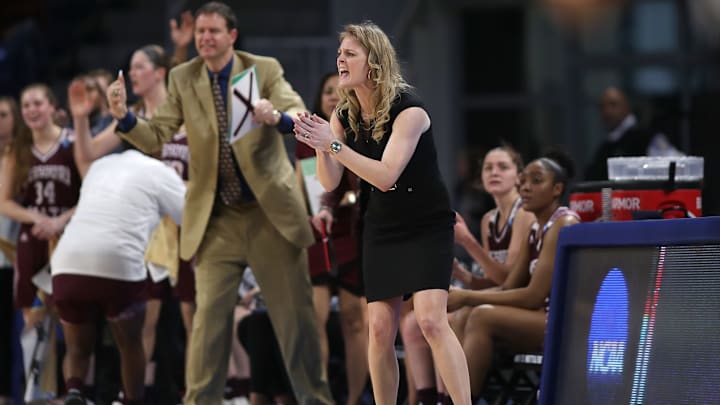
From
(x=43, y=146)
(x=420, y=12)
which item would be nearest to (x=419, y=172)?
(x=43, y=146)

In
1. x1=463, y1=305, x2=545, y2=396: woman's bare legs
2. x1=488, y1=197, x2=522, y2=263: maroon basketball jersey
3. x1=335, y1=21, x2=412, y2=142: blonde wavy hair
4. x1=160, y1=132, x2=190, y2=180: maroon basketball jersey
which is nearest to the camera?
x1=335, y1=21, x2=412, y2=142: blonde wavy hair

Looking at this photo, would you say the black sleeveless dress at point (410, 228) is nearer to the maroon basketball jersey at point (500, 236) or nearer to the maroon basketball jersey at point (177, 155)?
the maroon basketball jersey at point (500, 236)

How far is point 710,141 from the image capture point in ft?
27.0

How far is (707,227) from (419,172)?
4.91 ft

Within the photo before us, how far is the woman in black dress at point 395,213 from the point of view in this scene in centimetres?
519

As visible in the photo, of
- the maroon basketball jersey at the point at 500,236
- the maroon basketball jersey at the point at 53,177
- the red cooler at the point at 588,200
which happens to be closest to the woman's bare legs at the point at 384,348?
the red cooler at the point at 588,200

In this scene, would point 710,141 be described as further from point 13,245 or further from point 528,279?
point 13,245

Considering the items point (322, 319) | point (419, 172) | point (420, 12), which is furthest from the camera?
point (420, 12)

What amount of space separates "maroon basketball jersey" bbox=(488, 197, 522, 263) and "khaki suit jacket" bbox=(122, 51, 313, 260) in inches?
37.5

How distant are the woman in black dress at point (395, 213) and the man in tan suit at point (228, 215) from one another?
1.30 metres

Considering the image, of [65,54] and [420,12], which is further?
[420,12]

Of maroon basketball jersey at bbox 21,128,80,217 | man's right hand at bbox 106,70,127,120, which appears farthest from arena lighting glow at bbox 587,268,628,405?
maroon basketball jersey at bbox 21,128,80,217

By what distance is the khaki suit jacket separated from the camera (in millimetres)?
6598

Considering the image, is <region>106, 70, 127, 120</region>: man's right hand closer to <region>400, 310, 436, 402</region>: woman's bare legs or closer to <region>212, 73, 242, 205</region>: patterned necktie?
<region>212, 73, 242, 205</region>: patterned necktie
